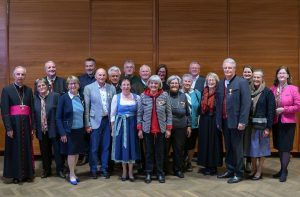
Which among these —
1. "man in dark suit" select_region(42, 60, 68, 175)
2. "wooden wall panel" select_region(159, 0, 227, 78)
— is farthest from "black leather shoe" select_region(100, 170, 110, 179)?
"wooden wall panel" select_region(159, 0, 227, 78)

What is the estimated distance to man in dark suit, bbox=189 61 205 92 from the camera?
5.79 metres

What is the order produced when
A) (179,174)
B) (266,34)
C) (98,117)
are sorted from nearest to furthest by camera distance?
(98,117)
(179,174)
(266,34)

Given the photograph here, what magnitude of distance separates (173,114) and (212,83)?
2.03 feet

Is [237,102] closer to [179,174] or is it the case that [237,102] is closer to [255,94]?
[255,94]

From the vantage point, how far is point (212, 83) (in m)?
5.12

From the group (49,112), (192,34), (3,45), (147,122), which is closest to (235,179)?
(147,122)

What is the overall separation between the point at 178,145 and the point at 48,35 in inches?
107

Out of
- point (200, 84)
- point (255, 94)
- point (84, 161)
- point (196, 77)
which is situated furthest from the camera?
point (84, 161)

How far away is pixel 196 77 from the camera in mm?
5930

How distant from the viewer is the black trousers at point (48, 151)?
5082 millimetres

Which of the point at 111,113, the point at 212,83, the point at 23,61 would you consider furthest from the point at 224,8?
the point at 23,61

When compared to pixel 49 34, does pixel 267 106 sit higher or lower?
lower

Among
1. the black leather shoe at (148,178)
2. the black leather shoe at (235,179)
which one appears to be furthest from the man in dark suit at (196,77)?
the black leather shoe at (148,178)

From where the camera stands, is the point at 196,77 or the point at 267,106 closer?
the point at 267,106
